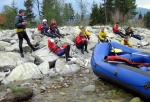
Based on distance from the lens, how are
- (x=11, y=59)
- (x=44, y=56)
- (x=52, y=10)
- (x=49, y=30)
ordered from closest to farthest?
(x=11, y=59) → (x=44, y=56) → (x=49, y=30) → (x=52, y=10)

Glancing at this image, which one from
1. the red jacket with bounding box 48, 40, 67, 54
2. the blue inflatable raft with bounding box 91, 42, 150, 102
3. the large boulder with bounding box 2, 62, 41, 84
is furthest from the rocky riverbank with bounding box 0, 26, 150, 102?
the blue inflatable raft with bounding box 91, 42, 150, 102

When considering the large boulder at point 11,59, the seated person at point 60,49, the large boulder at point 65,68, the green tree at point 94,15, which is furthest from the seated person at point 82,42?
the green tree at point 94,15

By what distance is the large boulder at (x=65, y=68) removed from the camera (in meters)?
8.66

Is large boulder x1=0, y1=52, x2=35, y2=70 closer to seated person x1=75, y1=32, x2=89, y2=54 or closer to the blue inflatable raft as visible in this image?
seated person x1=75, y1=32, x2=89, y2=54

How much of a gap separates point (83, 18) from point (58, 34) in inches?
787

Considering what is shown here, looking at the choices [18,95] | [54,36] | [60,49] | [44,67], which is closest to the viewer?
[18,95]

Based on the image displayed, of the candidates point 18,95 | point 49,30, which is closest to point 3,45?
point 49,30

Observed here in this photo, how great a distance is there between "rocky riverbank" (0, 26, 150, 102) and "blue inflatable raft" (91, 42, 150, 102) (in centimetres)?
29

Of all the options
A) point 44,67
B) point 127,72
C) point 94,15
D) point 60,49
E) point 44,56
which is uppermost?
point 94,15

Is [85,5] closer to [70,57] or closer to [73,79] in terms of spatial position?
[70,57]

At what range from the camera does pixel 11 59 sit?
9102 mm

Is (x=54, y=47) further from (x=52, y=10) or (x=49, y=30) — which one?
(x=52, y=10)

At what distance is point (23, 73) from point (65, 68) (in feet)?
4.97

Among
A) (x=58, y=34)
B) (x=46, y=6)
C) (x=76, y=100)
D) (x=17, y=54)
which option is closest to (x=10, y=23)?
(x=46, y=6)
